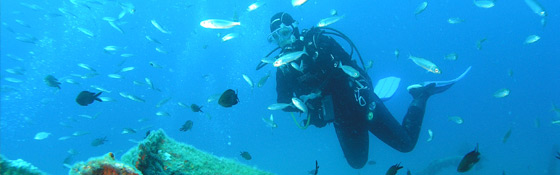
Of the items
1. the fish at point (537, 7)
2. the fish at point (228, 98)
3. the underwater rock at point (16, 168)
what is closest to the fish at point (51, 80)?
the fish at point (228, 98)

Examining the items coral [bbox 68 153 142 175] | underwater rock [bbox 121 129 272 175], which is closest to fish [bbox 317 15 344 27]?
underwater rock [bbox 121 129 272 175]

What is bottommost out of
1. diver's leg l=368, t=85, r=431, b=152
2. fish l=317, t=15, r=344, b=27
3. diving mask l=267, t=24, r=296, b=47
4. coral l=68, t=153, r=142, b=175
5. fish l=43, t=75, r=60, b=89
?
diver's leg l=368, t=85, r=431, b=152

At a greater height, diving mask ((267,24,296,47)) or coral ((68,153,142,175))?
diving mask ((267,24,296,47))

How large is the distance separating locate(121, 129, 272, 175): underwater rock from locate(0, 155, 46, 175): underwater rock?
71cm

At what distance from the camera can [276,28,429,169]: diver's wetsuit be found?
530cm

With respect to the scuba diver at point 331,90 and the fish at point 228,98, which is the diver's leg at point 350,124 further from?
the fish at point 228,98

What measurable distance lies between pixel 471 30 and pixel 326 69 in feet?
448

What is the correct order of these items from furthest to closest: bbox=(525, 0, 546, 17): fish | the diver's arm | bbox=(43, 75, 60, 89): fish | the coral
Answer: bbox=(525, 0, 546, 17): fish, bbox=(43, 75, 60, 89): fish, the diver's arm, the coral

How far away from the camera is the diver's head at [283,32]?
17.8ft

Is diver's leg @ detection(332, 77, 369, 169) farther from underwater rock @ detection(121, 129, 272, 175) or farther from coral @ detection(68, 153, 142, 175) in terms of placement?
coral @ detection(68, 153, 142, 175)

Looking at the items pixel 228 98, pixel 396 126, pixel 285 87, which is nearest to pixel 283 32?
pixel 285 87

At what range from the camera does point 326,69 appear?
209 inches

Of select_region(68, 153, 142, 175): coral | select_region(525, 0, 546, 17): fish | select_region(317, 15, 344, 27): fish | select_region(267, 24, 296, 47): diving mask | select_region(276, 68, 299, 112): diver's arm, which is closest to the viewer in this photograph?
select_region(68, 153, 142, 175): coral

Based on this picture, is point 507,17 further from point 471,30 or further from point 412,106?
point 412,106
